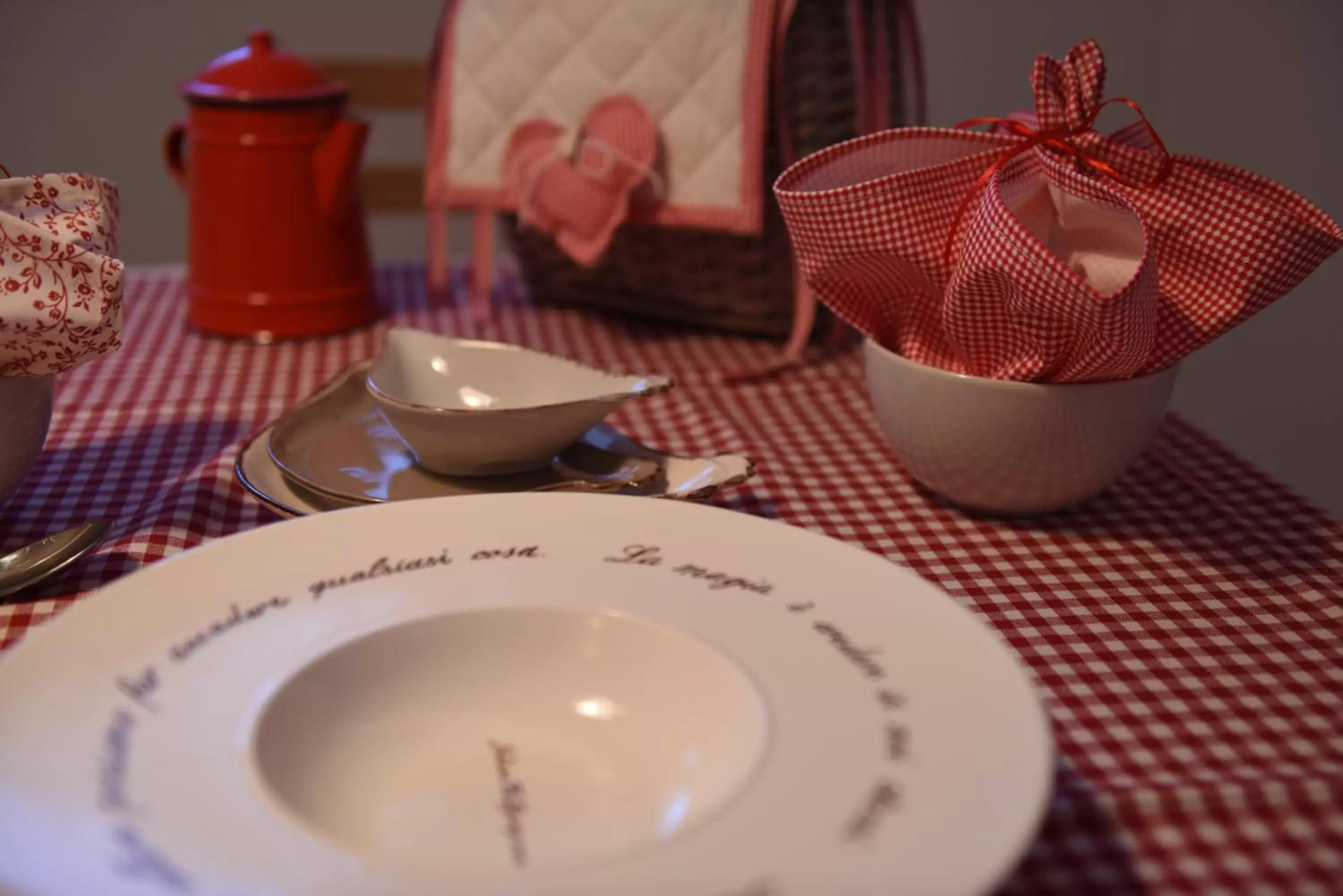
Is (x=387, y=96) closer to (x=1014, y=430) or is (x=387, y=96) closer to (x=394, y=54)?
(x=394, y=54)

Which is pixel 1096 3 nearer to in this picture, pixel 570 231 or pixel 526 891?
pixel 570 231

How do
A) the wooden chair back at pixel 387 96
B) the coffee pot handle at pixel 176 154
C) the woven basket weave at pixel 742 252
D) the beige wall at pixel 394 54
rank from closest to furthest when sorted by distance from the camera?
the woven basket weave at pixel 742 252 < the coffee pot handle at pixel 176 154 < the wooden chair back at pixel 387 96 < the beige wall at pixel 394 54

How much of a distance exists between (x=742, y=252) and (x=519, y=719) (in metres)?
0.52

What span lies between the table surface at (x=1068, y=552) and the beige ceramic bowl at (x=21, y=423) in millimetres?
47

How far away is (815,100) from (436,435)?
418 mm

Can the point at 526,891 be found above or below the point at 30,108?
above

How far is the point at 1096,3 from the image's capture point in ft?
5.82

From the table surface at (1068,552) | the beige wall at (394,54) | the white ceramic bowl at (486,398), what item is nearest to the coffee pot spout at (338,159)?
the table surface at (1068,552)

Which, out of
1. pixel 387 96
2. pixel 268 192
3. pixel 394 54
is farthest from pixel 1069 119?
pixel 394 54

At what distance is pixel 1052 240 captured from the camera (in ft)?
1.89

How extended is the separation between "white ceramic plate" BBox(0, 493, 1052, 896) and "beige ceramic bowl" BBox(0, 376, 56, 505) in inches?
6.6

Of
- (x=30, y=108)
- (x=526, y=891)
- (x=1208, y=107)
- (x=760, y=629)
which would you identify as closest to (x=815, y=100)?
(x=760, y=629)

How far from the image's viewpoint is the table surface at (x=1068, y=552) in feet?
1.29

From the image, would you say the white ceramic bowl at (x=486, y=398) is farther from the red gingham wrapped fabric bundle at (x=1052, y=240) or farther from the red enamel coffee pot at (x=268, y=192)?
the red enamel coffee pot at (x=268, y=192)
